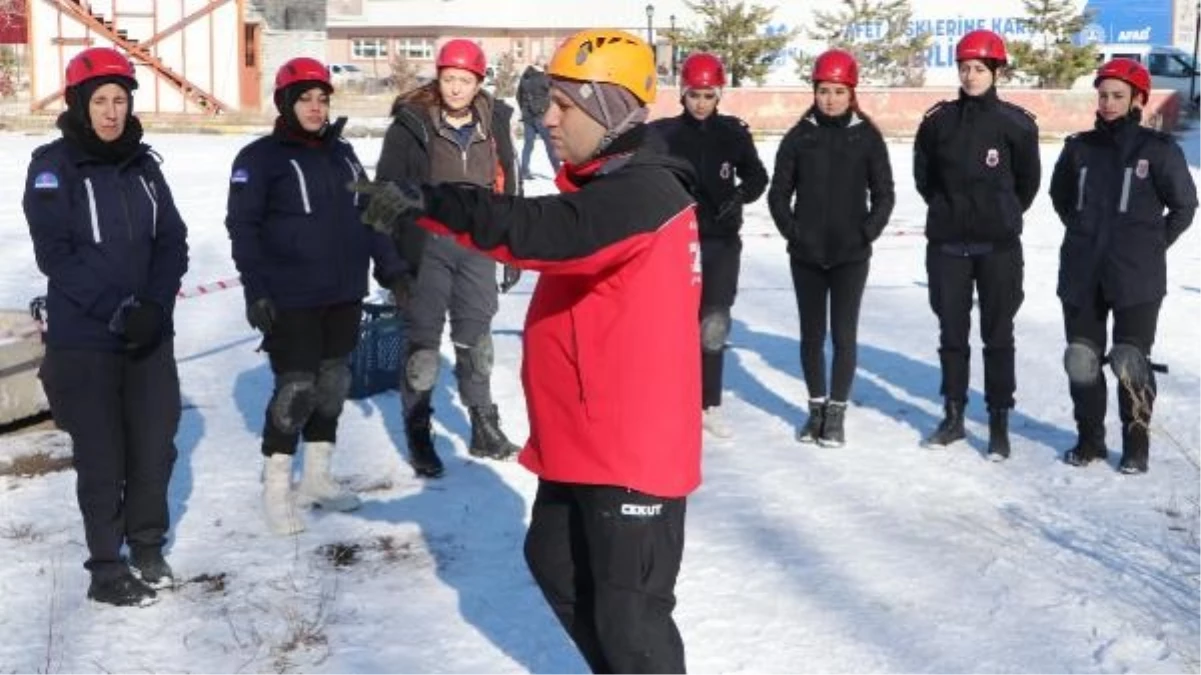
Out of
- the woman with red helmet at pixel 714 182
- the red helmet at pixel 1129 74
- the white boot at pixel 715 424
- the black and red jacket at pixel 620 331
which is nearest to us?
the black and red jacket at pixel 620 331

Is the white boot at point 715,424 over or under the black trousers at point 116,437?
under

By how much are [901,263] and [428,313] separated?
8.06 m

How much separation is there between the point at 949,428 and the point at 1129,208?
1.43 metres

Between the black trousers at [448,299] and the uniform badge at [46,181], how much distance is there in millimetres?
1954

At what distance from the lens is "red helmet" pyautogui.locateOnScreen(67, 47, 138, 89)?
5.04m

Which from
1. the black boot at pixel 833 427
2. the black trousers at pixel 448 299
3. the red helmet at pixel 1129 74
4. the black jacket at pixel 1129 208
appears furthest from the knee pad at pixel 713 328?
the red helmet at pixel 1129 74

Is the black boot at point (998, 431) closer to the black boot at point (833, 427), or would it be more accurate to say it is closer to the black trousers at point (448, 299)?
the black boot at point (833, 427)

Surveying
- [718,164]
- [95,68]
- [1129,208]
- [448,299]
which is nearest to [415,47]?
[718,164]

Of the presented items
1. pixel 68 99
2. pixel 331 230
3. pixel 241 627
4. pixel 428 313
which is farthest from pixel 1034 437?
pixel 68 99

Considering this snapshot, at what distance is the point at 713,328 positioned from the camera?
7.75 meters

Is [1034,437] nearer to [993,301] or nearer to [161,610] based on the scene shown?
[993,301]

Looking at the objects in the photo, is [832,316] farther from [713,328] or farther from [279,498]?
[279,498]

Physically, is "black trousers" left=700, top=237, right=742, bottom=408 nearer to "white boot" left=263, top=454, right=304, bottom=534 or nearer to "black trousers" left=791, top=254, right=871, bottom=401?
"black trousers" left=791, top=254, right=871, bottom=401

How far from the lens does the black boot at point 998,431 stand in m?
7.44
